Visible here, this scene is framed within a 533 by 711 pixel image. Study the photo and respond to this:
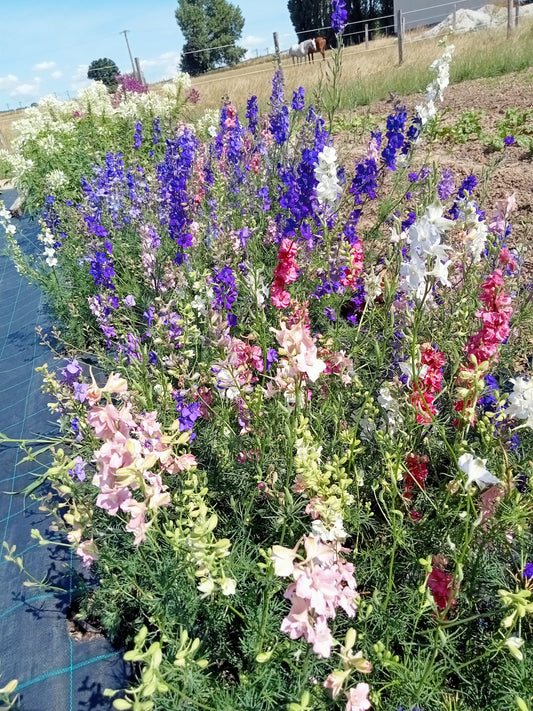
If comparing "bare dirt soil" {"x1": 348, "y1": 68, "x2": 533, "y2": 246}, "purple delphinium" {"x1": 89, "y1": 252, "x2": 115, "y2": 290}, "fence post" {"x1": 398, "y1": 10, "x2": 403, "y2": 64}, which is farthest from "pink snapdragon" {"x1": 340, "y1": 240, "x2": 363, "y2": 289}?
"fence post" {"x1": 398, "y1": 10, "x2": 403, "y2": 64}

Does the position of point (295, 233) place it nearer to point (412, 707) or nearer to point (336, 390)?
point (336, 390)

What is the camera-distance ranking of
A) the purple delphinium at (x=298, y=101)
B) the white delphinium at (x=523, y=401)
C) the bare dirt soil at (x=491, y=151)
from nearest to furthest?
the white delphinium at (x=523, y=401)
the bare dirt soil at (x=491, y=151)
the purple delphinium at (x=298, y=101)

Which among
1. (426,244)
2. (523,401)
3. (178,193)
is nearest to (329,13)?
(178,193)

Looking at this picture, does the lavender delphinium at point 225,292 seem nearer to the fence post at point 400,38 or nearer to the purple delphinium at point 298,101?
the purple delphinium at point 298,101

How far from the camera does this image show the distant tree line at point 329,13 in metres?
35.2

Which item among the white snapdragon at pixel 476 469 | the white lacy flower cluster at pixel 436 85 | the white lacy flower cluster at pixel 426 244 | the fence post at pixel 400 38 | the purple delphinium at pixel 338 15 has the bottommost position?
the white snapdragon at pixel 476 469

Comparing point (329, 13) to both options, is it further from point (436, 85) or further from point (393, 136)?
point (393, 136)

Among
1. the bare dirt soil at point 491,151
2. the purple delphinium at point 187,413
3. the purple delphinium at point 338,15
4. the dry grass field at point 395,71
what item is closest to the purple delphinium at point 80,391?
the purple delphinium at point 187,413

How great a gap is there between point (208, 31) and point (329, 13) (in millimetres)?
26565

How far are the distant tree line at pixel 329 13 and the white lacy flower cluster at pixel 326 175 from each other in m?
36.9

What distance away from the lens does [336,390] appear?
2.26 meters

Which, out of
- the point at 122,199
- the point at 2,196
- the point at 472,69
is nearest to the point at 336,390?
the point at 122,199

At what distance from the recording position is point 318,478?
1.40 metres

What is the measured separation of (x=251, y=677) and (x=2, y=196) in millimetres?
13170
